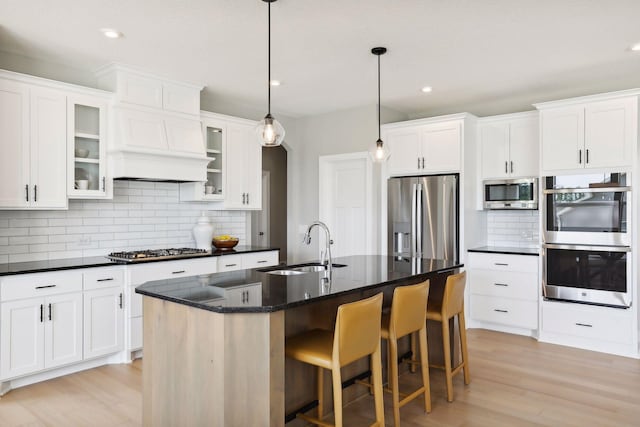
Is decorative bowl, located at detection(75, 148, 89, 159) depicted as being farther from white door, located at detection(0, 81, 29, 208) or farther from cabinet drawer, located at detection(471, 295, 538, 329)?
cabinet drawer, located at detection(471, 295, 538, 329)

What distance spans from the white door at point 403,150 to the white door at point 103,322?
3.45 metres

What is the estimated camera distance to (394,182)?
571 cm

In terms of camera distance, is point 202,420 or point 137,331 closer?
point 202,420

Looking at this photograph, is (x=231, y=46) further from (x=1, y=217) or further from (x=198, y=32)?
(x=1, y=217)

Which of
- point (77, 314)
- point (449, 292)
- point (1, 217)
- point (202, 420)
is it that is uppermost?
point (1, 217)

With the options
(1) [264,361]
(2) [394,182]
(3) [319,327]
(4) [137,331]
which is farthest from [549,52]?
(4) [137,331]

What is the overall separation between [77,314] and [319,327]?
6.97ft

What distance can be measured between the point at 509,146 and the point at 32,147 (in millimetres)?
4774

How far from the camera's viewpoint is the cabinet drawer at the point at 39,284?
3.40 meters

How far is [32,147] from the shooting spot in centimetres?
384

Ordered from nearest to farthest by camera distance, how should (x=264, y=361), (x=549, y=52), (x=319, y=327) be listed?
(x=264, y=361) < (x=319, y=327) < (x=549, y=52)

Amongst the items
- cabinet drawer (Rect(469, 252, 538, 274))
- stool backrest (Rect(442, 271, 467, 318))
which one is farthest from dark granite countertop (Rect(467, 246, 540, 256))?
stool backrest (Rect(442, 271, 467, 318))

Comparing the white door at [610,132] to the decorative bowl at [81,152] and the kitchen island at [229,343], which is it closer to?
the kitchen island at [229,343]

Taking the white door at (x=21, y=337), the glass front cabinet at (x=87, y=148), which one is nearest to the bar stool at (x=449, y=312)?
the white door at (x=21, y=337)
